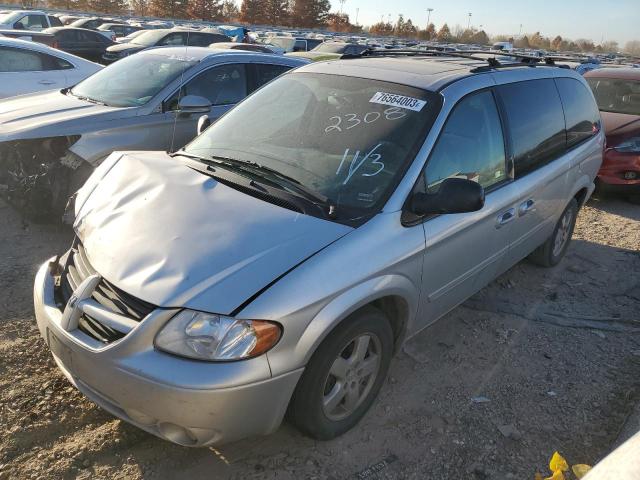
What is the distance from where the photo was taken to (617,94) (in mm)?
8438

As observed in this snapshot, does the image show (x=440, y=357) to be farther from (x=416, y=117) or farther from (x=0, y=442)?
(x=0, y=442)

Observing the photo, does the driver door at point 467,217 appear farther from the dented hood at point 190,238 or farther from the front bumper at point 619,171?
the front bumper at point 619,171

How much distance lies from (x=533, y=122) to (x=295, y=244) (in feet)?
7.80

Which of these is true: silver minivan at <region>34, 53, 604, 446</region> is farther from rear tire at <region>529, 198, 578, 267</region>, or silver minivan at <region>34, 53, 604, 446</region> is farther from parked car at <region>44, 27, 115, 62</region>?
parked car at <region>44, 27, 115, 62</region>

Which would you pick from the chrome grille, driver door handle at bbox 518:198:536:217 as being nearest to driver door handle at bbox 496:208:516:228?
driver door handle at bbox 518:198:536:217

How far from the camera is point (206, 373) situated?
2.12m

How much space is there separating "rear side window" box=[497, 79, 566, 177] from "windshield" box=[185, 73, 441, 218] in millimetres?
893

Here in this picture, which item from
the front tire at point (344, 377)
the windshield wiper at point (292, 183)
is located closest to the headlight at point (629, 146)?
the front tire at point (344, 377)

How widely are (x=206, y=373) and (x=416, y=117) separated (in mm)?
1787

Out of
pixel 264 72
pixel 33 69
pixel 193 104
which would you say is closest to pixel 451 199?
pixel 193 104

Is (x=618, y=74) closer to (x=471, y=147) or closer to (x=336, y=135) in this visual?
(x=471, y=147)

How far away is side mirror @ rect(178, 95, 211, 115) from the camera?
16.5 ft

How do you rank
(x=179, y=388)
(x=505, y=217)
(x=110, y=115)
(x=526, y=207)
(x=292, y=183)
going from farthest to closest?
(x=110, y=115) → (x=526, y=207) → (x=505, y=217) → (x=292, y=183) → (x=179, y=388)

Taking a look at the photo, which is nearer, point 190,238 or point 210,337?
point 210,337
